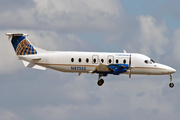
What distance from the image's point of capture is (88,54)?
5816 centimetres

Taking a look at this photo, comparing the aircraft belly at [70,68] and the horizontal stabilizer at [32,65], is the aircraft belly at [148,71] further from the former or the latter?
the horizontal stabilizer at [32,65]

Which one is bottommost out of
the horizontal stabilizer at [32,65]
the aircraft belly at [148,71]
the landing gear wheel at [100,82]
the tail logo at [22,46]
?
the landing gear wheel at [100,82]

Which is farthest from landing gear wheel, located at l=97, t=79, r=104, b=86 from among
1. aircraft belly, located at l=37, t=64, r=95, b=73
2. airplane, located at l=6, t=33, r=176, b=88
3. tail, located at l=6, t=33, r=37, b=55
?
tail, located at l=6, t=33, r=37, b=55

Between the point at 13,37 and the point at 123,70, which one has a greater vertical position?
the point at 13,37

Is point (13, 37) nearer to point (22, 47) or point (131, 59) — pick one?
point (22, 47)

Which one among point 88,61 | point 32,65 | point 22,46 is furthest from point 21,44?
point 88,61

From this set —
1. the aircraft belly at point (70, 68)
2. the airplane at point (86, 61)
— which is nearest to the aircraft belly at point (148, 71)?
the airplane at point (86, 61)

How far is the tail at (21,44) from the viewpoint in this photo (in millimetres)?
59906

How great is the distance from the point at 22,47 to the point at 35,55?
2349 millimetres

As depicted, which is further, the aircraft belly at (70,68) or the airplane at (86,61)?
the aircraft belly at (70,68)

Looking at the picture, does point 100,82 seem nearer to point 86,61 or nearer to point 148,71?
point 86,61

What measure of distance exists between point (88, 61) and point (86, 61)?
11.1 inches

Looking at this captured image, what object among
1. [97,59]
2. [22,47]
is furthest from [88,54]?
[22,47]

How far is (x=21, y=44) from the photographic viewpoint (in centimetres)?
6012
